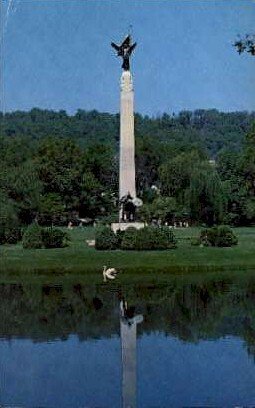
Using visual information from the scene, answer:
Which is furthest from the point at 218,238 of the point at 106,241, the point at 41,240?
the point at 41,240

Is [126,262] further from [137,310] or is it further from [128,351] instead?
[128,351]

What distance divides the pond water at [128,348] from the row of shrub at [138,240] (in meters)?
9.98

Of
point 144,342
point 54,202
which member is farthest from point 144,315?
point 54,202

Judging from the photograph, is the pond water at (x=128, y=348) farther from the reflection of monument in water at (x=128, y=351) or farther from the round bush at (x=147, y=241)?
the round bush at (x=147, y=241)

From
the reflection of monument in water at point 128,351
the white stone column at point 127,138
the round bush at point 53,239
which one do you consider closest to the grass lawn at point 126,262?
the round bush at point 53,239

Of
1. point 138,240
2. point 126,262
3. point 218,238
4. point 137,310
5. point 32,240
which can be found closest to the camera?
point 137,310

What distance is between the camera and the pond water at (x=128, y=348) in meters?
11.3

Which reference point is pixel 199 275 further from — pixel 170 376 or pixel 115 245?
pixel 170 376

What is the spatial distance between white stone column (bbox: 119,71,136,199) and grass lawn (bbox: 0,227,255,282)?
23.5 ft

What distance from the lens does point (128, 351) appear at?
46.6 feet

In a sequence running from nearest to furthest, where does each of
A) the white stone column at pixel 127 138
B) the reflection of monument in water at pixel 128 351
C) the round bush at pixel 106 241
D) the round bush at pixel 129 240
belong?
the reflection of monument in water at pixel 128 351
the round bush at pixel 129 240
the round bush at pixel 106 241
the white stone column at pixel 127 138

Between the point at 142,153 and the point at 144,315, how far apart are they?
5873 cm

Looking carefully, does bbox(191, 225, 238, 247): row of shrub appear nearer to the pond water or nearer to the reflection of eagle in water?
the reflection of eagle in water

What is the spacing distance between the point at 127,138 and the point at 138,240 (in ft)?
23.8
